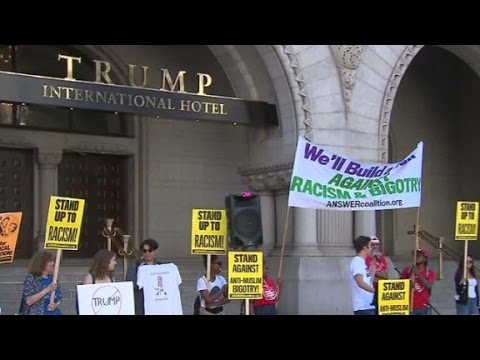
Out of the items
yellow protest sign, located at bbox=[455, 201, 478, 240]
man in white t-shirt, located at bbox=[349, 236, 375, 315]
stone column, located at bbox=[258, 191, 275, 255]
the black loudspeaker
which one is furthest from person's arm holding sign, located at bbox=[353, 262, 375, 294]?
stone column, located at bbox=[258, 191, 275, 255]

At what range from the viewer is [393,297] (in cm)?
922

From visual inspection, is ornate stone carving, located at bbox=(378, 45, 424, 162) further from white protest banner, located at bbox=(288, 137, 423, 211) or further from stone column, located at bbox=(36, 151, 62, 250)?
stone column, located at bbox=(36, 151, 62, 250)

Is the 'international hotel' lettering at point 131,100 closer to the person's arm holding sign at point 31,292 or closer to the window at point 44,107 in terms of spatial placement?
the window at point 44,107

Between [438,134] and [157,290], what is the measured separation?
1307cm

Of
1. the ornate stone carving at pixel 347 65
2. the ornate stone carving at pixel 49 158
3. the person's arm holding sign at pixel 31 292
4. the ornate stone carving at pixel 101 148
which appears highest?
the ornate stone carving at pixel 347 65

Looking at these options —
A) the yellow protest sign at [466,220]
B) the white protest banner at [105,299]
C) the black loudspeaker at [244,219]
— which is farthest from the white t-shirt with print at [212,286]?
the yellow protest sign at [466,220]

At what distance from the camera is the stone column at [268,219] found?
1384 cm

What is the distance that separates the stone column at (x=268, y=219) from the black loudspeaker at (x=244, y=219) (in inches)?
125

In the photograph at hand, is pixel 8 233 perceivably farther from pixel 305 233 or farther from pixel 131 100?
pixel 305 233

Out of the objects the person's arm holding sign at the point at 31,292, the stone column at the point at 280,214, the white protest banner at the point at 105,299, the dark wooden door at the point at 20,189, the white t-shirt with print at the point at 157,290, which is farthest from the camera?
the dark wooden door at the point at 20,189

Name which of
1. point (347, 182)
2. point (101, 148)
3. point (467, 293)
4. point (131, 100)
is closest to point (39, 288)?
point (347, 182)

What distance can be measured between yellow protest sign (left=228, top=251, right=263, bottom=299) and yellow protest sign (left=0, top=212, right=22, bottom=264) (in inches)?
92.2

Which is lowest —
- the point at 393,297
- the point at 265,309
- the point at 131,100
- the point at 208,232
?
the point at 265,309
